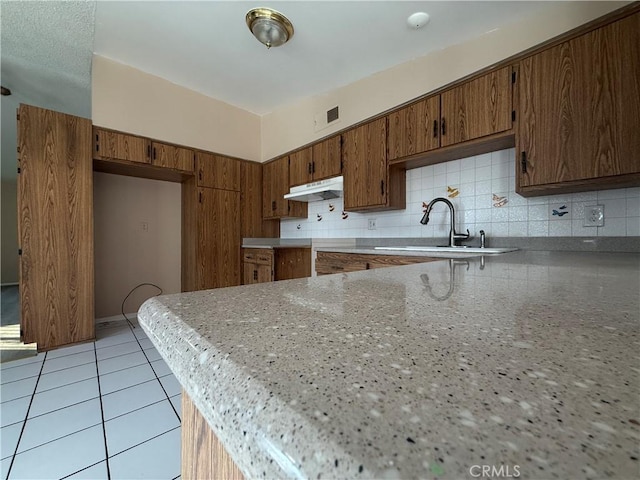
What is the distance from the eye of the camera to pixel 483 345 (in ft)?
0.83

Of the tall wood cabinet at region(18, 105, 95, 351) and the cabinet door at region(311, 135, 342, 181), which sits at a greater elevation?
the cabinet door at region(311, 135, 342, 181)

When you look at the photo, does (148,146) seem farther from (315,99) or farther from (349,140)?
(349,140)

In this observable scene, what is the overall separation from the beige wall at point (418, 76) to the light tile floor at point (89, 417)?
2.65 m

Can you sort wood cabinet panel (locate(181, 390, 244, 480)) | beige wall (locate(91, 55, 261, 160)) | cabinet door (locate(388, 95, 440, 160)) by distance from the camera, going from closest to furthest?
wood cabinet panel (locate(181, 390, 244, 480)), cabinet door (locate(388, 95, 440, 160)), beige wall (locate(91, 55, 261, 160))

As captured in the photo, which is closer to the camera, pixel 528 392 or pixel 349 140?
pixel 528 392

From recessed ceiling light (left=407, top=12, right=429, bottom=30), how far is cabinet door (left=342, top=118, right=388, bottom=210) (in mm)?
648

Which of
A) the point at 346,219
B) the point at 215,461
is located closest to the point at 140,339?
the point at 346,219

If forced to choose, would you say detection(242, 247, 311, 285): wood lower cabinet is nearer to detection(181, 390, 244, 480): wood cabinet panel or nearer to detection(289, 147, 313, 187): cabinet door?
detection(289, 147, 313, 187): cabinet door

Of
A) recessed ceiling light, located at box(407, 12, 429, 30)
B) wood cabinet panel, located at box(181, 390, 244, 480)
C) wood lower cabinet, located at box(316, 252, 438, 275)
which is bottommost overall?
wood cabinet panel, located at box(181, 390, 244, 480)

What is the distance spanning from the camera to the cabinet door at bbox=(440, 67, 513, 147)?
1.68m

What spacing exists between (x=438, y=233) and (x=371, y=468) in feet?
7.66

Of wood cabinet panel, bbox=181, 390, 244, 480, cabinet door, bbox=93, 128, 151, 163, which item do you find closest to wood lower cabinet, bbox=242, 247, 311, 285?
cabinet door, bbox=93, 128, 151, 163

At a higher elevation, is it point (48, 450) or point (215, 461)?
point (215, 461)

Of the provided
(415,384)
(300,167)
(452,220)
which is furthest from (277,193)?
(415,384)
